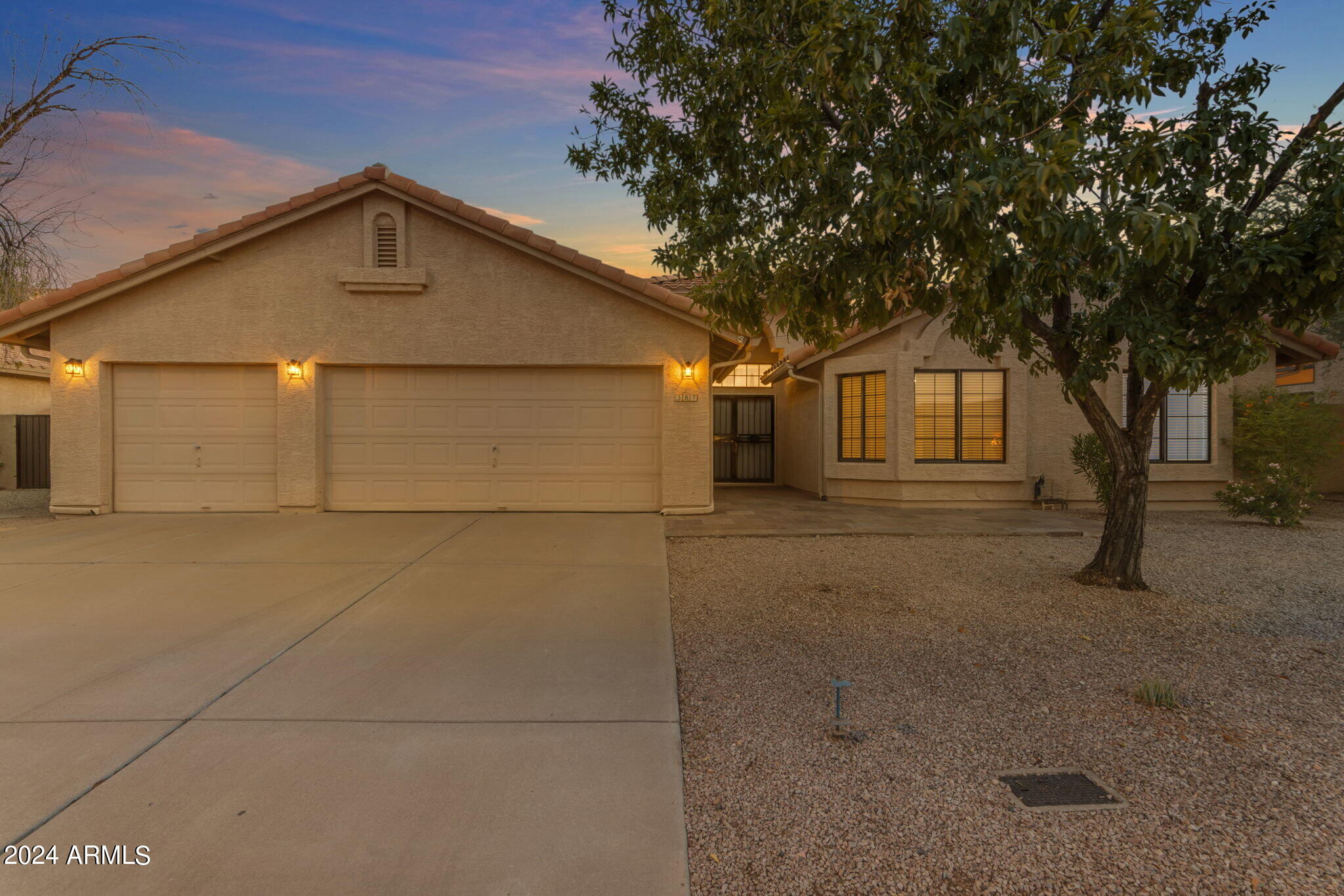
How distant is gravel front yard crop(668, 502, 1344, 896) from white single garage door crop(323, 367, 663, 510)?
13.2 feet

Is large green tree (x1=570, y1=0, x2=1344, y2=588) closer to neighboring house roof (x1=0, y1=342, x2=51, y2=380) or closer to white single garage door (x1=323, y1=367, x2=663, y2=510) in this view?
white single garage door (x1=323, y1=367, x2=663, y2=510)

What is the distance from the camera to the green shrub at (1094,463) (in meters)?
9.45

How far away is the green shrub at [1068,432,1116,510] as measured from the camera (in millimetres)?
9453

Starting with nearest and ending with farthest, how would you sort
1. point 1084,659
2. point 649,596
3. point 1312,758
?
point 1312,758
point 1084,659
point 649,596

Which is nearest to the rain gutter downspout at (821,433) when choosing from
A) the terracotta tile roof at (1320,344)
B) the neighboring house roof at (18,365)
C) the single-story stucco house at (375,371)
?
the single-story stucco house at (375,371)

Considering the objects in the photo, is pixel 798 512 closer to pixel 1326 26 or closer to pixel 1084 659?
pixel 1084 659

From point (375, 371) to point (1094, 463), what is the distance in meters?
11.2

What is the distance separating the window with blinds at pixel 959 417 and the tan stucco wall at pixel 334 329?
421cm

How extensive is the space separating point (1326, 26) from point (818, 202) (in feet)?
20.3

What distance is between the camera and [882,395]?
11.5m

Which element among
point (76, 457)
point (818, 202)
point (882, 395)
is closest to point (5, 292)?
point (76, 457)

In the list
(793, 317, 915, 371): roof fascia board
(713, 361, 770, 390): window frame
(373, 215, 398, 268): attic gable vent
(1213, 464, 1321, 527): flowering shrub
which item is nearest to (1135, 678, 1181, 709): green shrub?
(793, 317, 915, 371): roof fascia board

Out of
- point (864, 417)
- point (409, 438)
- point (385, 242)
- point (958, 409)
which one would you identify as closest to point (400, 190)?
point (385, 242)

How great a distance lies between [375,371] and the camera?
9.91 metres
